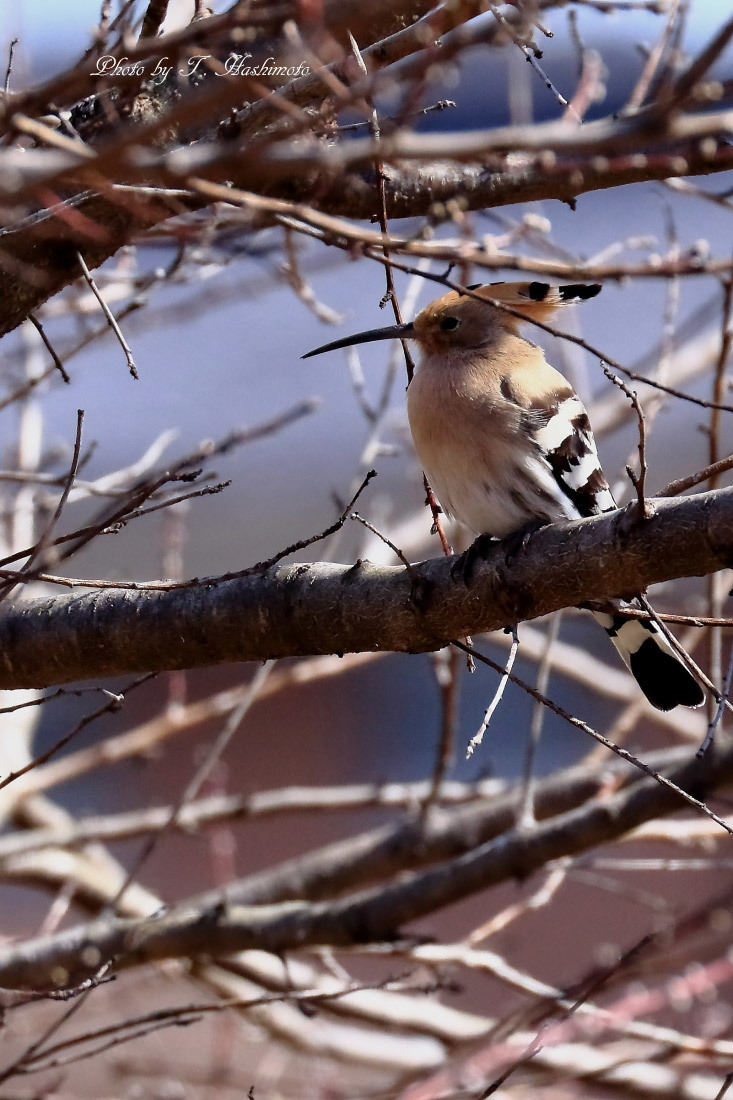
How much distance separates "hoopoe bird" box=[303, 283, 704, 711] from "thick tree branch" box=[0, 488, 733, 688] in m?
0.56

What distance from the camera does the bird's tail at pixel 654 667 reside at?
2.42 metres

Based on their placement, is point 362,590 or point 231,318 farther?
point 231,318

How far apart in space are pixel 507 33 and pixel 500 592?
845mm

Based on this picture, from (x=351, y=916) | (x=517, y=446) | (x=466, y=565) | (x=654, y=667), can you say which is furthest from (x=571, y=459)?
(x=351, y=916)

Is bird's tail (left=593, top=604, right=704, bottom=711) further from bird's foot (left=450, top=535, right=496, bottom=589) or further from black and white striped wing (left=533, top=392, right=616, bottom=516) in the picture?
bird's foot (left=450, top=535, right=496, bottom=589)

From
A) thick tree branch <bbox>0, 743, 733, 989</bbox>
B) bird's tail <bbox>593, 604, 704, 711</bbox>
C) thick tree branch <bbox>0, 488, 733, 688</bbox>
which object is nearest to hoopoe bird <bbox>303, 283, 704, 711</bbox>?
bird's tail <bbox>593, 604, 704, 711</bbox>

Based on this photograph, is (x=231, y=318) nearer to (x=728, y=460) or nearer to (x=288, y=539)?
(x=288, y=539)

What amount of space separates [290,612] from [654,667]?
1013 mm

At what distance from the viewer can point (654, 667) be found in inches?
97.5

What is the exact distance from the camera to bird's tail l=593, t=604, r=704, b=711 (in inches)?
95.4

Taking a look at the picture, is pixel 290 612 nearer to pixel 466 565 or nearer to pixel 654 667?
pixel 466 565

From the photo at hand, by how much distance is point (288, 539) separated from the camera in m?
6.27

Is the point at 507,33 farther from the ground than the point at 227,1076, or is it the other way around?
the point at 507,33

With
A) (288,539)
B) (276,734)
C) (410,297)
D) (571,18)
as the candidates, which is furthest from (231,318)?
(571,18)
